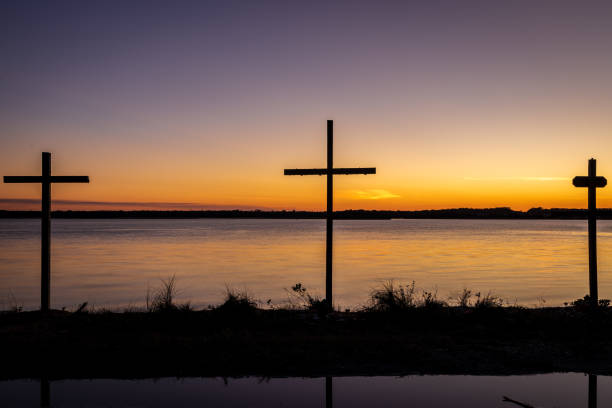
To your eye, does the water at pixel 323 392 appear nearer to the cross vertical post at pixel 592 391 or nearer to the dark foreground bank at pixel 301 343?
the cross vertical post at pixel 592 391

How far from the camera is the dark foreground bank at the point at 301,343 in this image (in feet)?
23.7

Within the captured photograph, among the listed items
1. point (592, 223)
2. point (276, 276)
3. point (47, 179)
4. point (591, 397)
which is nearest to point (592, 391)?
point (591, 397)

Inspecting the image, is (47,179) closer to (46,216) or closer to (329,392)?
(46,216)

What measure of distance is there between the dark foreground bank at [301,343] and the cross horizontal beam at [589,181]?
8.04ft

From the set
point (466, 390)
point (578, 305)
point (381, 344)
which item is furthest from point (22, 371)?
point (578, 305)

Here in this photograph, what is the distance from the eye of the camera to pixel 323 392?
254 inches

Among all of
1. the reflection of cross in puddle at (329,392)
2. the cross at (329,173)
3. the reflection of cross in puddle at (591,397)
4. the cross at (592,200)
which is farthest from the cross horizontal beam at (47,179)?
the cross at (592,200)

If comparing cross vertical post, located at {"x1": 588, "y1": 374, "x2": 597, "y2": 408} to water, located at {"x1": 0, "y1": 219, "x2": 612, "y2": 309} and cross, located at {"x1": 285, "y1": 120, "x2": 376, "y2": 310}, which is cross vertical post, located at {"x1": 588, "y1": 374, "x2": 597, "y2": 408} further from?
water, located at {"x1": 0, "y1": 219, "x2": 612, "y2": 309}

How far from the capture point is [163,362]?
7297 millimetres

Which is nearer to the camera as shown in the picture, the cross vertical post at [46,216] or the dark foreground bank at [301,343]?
the dark foreground bank at [301,343]

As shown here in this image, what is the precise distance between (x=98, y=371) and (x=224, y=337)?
191cm

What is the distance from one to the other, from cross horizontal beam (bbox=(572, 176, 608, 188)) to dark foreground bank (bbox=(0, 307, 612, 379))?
8.04 ft

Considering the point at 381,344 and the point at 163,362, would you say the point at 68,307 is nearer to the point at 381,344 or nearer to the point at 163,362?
the point at 163,362

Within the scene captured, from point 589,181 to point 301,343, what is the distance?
6.60 meters
